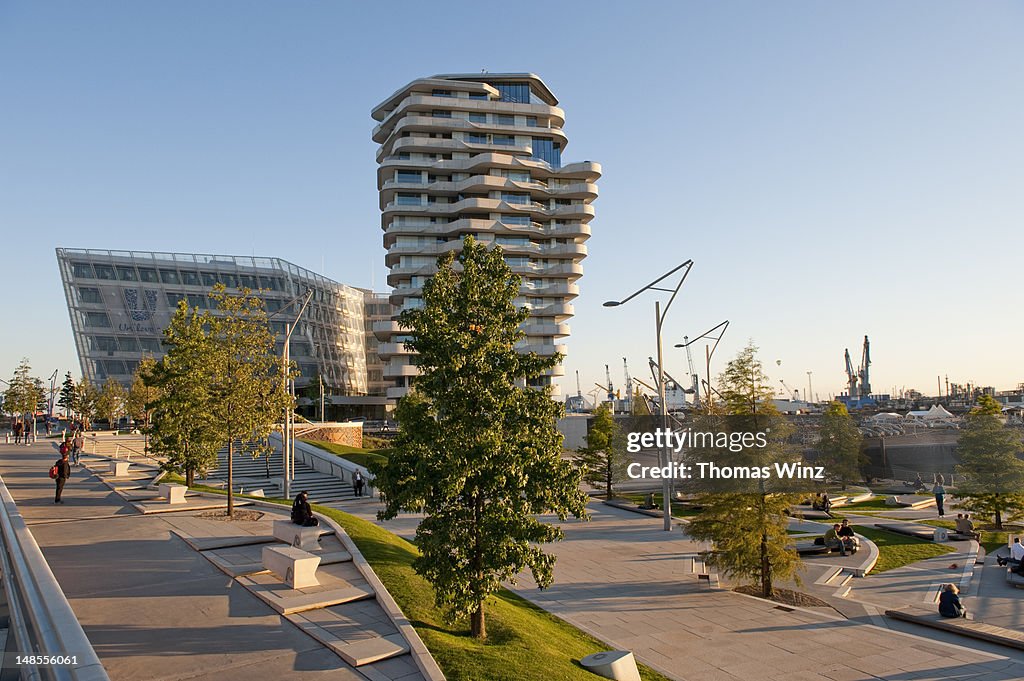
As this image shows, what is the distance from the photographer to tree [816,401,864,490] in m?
51.9

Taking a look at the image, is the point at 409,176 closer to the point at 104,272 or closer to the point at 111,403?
the point at 104,272

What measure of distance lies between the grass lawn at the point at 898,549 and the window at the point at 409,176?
6904 centimetres

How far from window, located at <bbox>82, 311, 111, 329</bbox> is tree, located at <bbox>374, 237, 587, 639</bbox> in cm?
8824

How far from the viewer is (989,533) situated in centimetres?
2994

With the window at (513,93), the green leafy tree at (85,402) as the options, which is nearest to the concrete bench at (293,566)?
the green leafy tree at (85,402)

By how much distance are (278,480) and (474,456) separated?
2809 cm

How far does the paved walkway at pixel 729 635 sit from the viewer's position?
43.6 ft

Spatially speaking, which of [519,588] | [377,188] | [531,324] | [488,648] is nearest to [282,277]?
[377,188]

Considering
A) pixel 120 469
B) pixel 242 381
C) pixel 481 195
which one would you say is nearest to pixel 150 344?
pixel 481 195

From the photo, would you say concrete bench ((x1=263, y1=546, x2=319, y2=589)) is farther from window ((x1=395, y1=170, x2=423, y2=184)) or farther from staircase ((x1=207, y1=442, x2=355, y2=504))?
window ((x1=395, y1=170, x2=423, y2=184))

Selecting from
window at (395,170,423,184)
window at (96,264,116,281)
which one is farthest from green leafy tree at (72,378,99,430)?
window at (395,170,423,184)

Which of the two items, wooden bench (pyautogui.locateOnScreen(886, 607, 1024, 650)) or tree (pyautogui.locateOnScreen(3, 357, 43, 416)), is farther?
tree (pyautogui.locateOnScreen(3, 357, 43, 416))

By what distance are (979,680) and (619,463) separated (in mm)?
28850

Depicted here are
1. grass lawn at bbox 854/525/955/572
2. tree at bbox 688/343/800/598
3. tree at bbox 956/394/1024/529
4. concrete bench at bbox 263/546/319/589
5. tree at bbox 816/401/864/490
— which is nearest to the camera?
concrete bench at bbox 263/546/319/589
